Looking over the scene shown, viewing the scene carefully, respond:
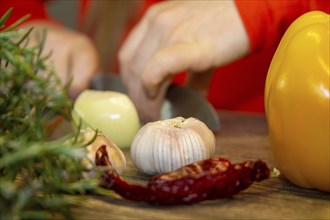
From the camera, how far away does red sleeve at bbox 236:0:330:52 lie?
116 cm

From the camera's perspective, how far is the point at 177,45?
3.91ft

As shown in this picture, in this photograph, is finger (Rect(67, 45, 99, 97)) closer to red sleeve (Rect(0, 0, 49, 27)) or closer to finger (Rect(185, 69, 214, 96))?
finger (Rect(185, 69, 214, 96))

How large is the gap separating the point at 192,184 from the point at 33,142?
175 millimetres

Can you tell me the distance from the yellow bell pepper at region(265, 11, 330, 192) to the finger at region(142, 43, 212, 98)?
17.0 inches

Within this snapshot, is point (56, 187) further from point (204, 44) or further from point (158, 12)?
point (158, 12)

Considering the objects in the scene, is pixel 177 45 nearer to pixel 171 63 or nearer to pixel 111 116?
pixel 171 63

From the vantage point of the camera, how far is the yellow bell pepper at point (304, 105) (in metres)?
0.68

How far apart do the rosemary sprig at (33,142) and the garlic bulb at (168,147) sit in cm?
13

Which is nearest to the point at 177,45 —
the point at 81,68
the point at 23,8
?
the point at 81,68

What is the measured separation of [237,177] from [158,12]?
730mm

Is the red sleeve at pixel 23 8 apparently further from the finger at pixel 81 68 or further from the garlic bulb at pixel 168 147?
the garlic bulb at pixel 168 147

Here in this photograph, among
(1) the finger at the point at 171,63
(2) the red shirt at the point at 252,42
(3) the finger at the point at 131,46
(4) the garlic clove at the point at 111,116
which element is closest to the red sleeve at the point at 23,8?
(2) the red shirt at the point at 252,42

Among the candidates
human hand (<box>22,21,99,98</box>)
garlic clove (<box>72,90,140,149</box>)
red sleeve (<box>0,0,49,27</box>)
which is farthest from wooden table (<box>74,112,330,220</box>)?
red sleeve (<box>0,0,49,27</box>)

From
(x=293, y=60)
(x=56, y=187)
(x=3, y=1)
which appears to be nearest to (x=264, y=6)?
(x=293, y=60)
